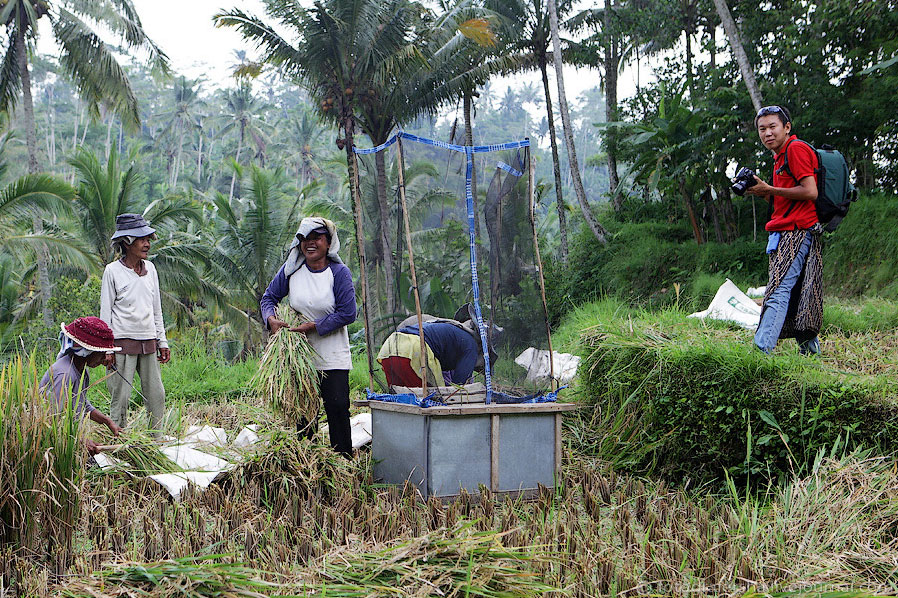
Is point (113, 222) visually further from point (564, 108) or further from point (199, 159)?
point (199, 159)

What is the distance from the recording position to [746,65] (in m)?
10.4

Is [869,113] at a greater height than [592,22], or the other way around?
[592,22]

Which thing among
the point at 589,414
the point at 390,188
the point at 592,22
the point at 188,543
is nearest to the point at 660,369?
the point at 589,414

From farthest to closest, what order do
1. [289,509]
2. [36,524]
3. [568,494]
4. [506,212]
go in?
[506,212], [568,494], [289,509], [36,524]

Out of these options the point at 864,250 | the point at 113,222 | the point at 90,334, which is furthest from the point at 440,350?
the point at 113,222

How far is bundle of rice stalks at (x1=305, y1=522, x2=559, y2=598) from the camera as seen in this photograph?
2492mm

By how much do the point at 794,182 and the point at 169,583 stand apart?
3.95 metres

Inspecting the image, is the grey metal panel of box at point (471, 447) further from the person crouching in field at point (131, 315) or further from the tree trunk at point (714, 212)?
the tree trunk at point (714, 212)

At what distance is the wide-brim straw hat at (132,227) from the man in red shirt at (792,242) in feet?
12.4

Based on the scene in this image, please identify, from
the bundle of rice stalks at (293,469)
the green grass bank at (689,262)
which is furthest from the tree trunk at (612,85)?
the bundle of rice stalks at (293,469)

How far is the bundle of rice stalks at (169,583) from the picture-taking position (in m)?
2.34

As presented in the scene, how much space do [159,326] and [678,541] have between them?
3.76 m

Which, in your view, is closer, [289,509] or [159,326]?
[289,509]

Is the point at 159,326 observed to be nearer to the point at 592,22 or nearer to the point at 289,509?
the point at 289,509
